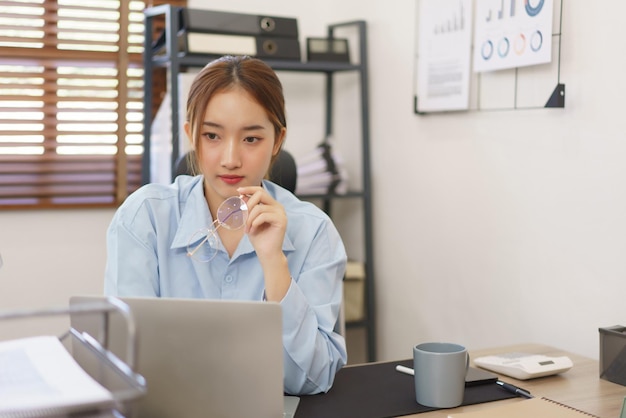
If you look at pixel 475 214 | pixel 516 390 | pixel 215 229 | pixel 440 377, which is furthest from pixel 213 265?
pixel 475 214

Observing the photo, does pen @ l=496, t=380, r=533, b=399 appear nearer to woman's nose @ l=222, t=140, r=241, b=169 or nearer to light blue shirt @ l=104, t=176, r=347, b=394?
light blue shirt @ l=104, t=176, r=347, b=394

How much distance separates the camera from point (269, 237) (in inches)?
56.2

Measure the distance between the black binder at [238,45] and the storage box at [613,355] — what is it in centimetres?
138

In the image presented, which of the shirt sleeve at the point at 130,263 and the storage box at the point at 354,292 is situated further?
the storage box at the point at 354,292

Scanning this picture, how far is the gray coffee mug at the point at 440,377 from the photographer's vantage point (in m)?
1.32

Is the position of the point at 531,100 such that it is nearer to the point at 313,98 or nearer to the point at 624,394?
the point at 624,394

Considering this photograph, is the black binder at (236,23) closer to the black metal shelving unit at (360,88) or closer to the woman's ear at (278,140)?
the black metal shelving unit at (360,88)

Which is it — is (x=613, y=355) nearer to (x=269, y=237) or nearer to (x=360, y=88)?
(x=269, y=237)

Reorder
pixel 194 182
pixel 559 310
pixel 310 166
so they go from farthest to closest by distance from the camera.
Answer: pixel 310 166, pixel 559 310, pixel 194 182

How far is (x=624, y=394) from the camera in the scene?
147cm

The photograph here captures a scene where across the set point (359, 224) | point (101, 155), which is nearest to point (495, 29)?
point (359, 224)

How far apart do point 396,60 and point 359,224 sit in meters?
0.58

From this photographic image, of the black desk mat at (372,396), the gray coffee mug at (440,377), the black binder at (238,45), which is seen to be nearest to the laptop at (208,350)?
the black desk mat at (372,396)

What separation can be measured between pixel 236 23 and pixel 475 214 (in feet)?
3.11
